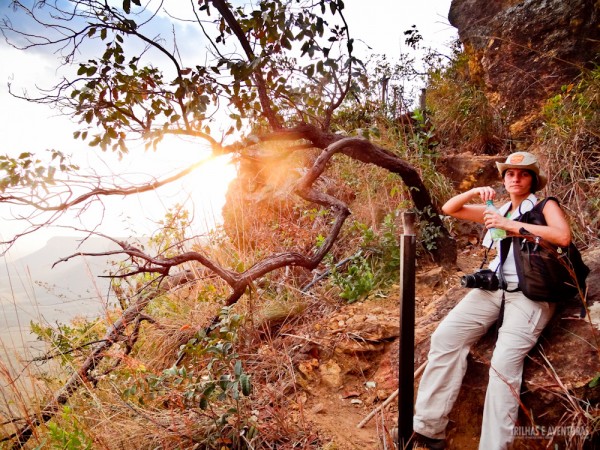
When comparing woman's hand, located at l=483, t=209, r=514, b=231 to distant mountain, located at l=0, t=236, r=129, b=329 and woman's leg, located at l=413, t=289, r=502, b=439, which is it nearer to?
woman's leg, located at l=413, t=289, r=502, b=439

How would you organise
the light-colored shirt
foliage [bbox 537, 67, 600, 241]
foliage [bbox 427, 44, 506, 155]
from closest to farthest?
1. the light-colored shirt
2. foliage [bbox 537, 67, 600, 241]
3. foliage [bbox 427, 44, 506, 155]

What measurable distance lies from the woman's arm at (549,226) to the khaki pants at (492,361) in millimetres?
382

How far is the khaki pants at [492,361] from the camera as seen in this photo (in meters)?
1.87

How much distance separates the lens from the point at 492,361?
6.64 ft

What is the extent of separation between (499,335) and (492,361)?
0.56 ft

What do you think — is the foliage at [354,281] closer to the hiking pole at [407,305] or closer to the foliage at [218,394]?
the foliage at [218,394]

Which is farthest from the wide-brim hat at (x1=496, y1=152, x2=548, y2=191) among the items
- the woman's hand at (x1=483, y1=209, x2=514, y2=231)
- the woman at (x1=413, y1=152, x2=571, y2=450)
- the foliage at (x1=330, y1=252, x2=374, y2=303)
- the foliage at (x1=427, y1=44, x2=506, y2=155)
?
the foliage at (x1=427, y1=44, x2=506, y2=155)

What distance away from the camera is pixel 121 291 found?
3242mm

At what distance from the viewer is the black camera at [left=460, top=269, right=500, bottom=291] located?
223cm

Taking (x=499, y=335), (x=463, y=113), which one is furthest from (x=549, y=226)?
(x=463, y=113)

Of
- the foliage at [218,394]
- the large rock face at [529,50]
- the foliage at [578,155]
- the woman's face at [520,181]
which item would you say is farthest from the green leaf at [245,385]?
the large rock face at [529,50]

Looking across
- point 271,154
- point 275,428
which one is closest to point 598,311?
point 275,428

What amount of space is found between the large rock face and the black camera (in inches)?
160

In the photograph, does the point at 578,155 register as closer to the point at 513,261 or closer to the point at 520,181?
the point at 520,181
